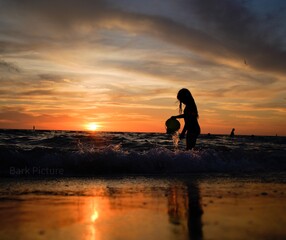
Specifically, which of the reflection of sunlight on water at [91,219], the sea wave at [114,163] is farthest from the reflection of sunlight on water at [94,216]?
the sea wave at [114,163]

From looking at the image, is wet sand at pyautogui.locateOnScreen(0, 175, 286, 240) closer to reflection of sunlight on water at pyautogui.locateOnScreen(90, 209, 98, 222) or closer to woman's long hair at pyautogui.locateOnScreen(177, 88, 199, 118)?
reflection of sunlight on water at pyautogui.locateOnScreen(90, 209, 98, 222)

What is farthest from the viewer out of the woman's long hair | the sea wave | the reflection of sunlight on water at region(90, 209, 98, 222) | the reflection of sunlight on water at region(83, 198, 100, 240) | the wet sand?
the woman's long hair

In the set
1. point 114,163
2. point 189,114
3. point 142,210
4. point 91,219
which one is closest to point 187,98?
point 189,114

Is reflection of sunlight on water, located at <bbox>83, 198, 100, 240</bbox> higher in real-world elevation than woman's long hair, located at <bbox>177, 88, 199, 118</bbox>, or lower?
lower

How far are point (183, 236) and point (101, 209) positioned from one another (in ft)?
4.71

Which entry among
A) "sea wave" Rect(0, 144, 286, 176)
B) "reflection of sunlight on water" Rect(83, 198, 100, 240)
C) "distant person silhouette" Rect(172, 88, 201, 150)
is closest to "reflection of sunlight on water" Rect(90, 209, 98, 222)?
"reflection of sunlight on water" Rect(83, 198, 100, 240)

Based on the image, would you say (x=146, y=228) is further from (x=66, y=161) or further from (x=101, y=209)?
(x=66, y=161)

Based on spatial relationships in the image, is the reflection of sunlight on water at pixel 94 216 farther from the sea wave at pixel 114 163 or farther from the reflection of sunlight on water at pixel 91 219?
the sea wave at pixel 114 163

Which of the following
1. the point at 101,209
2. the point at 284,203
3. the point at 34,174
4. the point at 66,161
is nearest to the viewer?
the point at 101,209

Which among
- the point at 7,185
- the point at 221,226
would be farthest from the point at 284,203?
the point at 7,185

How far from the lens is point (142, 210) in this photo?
414 cm

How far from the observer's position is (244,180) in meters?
7.22

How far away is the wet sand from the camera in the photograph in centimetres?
317

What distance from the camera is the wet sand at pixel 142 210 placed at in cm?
317
